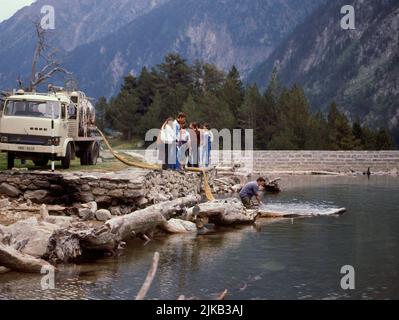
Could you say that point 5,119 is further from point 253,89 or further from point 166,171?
point 253,89

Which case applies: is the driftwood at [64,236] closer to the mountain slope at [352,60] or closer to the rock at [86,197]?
the rock at [86,197]

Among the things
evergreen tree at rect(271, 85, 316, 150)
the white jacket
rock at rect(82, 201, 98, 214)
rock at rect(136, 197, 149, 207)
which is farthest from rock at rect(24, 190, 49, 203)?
evergreen tree at rect(271, 85, 316, 150)

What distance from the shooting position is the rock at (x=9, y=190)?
59.1ft

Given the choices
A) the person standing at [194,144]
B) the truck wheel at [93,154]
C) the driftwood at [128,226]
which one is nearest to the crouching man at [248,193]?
the driftwood at [128,226]

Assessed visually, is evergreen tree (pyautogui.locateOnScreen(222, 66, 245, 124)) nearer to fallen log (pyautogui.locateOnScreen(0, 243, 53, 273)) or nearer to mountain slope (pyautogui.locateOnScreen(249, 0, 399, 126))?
mountain slope (pyautogui.locateOnScreen(249, 0, 399, 126))

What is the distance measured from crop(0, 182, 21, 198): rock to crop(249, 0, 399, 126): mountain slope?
8434 cm

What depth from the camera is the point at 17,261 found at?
11414mm

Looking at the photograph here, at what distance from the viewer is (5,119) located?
1988 cm

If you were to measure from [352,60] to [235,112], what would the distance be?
74.1 meters

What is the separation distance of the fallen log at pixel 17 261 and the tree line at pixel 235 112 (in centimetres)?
4139

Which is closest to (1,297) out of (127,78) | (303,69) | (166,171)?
(166,171)

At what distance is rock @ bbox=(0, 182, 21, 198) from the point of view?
1800 centimetres

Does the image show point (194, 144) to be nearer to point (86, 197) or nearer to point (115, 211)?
point (86, 197)
